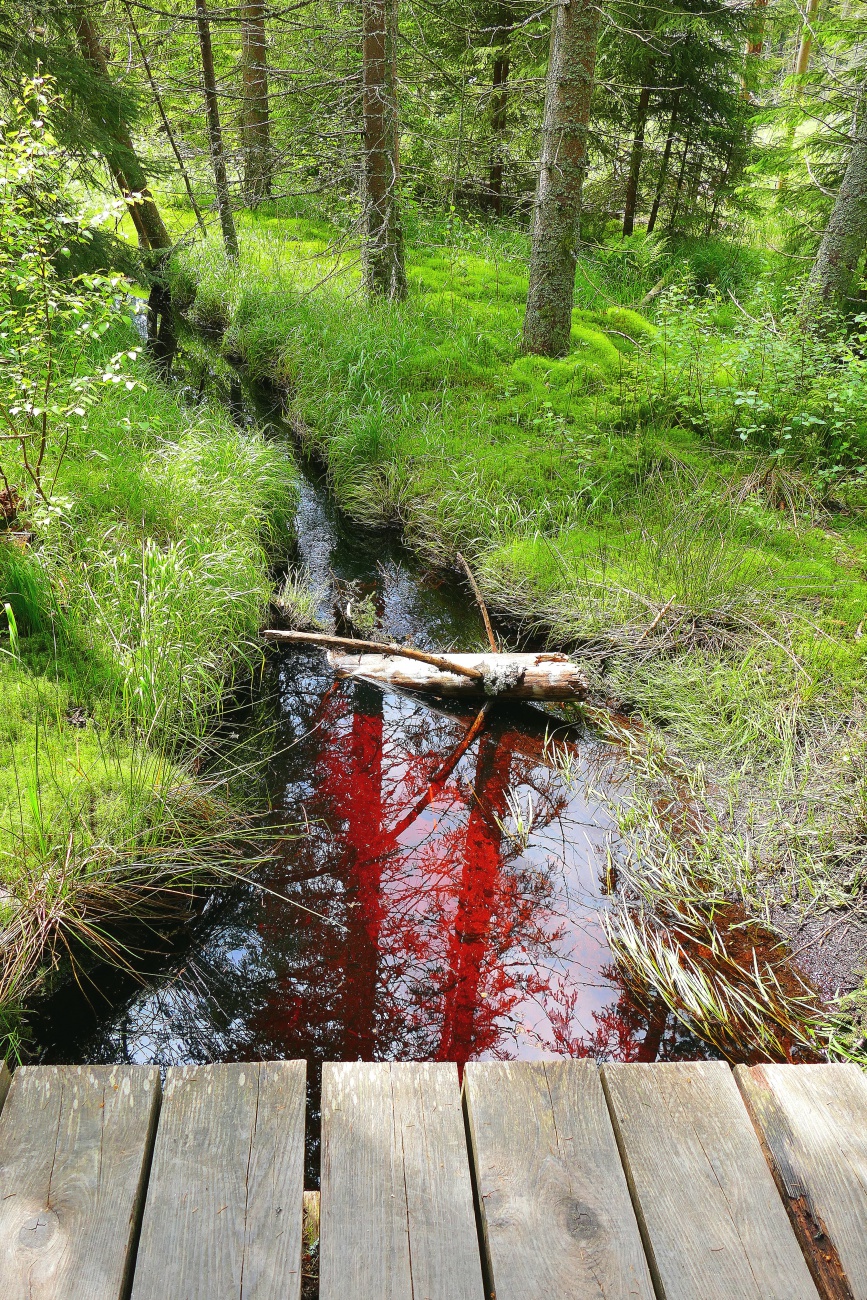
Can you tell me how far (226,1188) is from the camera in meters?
1.36

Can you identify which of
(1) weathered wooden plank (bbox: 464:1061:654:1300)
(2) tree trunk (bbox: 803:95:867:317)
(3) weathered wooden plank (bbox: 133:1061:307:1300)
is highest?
(2) tree trunk (bbox: 803:95:867:317)

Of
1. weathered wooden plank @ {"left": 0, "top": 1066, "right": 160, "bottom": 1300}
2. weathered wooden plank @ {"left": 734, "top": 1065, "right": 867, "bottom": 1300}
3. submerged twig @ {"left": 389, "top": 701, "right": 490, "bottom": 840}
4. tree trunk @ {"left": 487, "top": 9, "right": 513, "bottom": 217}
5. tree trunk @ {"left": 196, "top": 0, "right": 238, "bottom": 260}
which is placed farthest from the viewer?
tree trunk @ {"left": 487, "top": 9, "right": 513, "bottom": 217}

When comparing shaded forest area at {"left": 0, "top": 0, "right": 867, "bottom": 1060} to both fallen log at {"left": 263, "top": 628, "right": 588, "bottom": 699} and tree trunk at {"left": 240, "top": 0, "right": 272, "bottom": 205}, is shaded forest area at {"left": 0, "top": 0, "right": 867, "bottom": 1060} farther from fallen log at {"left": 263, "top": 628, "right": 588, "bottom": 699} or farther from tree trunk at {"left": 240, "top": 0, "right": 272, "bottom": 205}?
fallen log at {"left": 263, "top": 628, "right": 588, "bottom": 699}

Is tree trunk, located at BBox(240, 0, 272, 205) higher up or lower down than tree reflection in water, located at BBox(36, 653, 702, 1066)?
higher up

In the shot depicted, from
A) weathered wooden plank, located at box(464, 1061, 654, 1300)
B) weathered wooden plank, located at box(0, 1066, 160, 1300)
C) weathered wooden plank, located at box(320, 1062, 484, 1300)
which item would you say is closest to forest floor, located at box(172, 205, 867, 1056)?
weathered wooden plank, located at box(464, 1061, 654, 1300)

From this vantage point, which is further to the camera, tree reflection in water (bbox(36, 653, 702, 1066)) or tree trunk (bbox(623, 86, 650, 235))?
tree trunk (bbox(623, 86, 650, 235))

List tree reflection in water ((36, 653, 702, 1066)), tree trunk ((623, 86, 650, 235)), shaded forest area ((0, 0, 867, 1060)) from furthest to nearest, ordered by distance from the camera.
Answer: tree trunk ((623, 86, 650, 235)) < shaded forest area ((0, 0, 867, 1060)) < tree reflection in water ((36, 653, 702, 1066))

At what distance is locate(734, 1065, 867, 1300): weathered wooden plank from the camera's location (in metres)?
1.37

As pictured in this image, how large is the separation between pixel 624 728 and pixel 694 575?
1.11 meters

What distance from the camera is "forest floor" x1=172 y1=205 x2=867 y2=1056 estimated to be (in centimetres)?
345

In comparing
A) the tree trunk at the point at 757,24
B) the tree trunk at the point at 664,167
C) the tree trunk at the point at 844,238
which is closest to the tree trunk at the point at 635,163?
the tree trunk at the point at 664,167

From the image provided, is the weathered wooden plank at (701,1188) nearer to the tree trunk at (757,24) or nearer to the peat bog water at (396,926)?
the peat bog water at (396,926)

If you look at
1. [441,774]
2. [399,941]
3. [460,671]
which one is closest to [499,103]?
[460,671]

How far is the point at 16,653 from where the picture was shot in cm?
365
